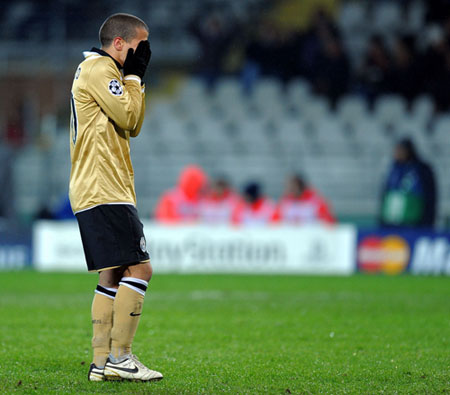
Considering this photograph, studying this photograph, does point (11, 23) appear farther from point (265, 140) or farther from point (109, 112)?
point (109, 112)

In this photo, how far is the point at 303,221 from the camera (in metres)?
15.4

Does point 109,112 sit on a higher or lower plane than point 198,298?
higher

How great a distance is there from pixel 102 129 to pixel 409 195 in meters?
10.6

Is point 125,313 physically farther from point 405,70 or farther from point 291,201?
point 405,70

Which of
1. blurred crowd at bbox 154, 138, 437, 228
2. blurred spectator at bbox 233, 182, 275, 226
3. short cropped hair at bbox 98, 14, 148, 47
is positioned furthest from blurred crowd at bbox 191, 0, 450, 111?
short cropped hair at bbox 98, 14, 148, 47

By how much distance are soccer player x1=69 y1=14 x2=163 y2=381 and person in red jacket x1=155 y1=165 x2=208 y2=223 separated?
11031 millimetres

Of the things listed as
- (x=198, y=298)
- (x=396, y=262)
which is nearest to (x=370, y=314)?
(x=198, y=298)

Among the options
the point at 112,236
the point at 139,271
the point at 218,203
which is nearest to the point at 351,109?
the point at 218,203

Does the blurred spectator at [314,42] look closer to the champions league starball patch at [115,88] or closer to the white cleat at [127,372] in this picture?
the champions league starball patch at [115,88]

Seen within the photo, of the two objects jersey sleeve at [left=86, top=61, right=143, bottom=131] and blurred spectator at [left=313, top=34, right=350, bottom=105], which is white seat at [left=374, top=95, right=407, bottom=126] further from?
jersey sleeve at [left=86, top=61, right=143, bottom=131]

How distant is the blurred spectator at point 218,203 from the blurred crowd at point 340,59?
4004 millimetres

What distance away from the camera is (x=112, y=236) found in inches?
191

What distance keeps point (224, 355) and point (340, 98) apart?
13431 millimetres

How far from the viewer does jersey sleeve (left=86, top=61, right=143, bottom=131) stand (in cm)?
480
